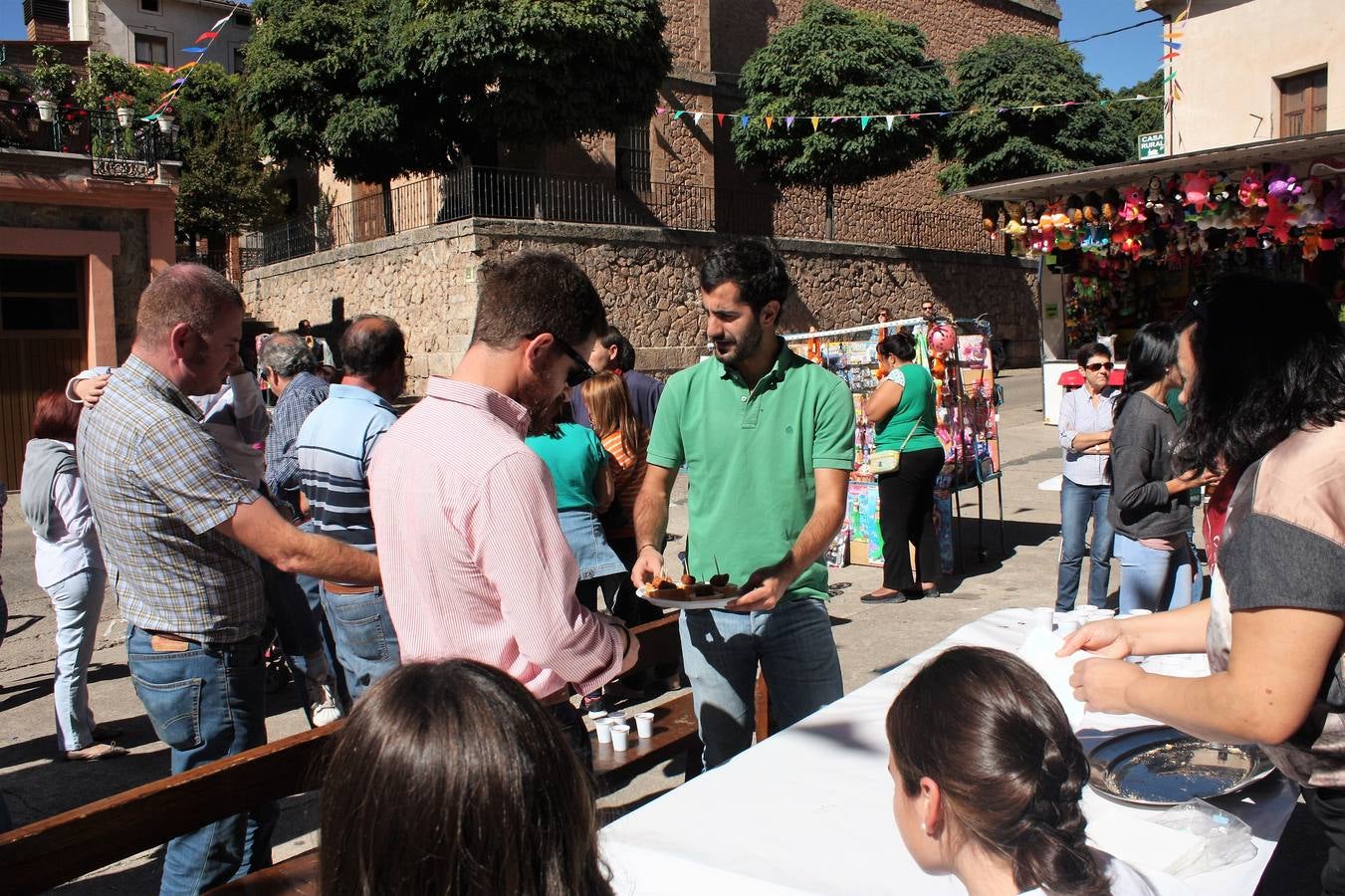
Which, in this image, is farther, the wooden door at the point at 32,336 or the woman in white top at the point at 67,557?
the wooden door at the point at 32,336

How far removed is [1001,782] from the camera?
148 cm

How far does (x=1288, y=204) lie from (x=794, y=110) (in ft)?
55.6

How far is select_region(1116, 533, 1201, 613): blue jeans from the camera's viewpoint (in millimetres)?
4957

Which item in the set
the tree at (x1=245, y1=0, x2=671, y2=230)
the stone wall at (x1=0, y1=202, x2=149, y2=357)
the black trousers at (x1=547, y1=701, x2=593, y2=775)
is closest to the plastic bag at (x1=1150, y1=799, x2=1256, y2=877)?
the black trousers at (x1=547, y1=701, x2=593, y2=775)

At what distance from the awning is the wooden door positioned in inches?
524

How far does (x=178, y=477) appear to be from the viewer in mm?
2547

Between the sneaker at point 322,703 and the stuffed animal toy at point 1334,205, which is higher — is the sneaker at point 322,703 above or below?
below

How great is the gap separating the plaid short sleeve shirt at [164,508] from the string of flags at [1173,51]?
19805 mm

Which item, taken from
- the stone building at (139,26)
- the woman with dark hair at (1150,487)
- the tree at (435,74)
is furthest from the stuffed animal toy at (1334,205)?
the stone building at (139,26)

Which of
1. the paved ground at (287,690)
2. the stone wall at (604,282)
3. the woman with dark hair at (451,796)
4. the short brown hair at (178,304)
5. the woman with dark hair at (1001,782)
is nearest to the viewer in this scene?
the woman with dark hair at (451,796)

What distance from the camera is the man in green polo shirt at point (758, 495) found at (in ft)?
9.64

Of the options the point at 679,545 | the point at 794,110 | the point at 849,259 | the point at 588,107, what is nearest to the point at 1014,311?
the point at 849,259

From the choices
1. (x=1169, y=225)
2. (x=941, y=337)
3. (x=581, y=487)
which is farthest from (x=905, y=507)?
(x=1169, y=225)

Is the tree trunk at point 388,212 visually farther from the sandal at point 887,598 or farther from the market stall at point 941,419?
the sandal at point 887,598
